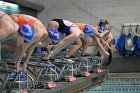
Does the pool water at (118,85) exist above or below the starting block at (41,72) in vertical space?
below

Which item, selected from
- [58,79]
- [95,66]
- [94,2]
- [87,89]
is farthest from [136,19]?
[58,79]

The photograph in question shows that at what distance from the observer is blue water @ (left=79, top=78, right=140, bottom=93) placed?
891 centimetres

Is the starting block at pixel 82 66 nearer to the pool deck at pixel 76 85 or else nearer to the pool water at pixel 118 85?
the pool deck at pixel 76 85

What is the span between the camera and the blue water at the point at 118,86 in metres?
8.91

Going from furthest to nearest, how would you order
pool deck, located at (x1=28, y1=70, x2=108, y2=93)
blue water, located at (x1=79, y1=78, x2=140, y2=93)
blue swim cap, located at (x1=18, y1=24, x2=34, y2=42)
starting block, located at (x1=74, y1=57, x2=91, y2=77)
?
blue water, located at (x1=79, y1=78, x2=140, y2=93)
starting block, located at (x1=74, y1=57, x2=91, y2=77)
pool deck, located at (x1=28, y1=70, x2=108, y2=93)
blue swim cap, located at (x1=18, y1=24, x2=34, y2=42)

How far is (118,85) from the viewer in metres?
10.0

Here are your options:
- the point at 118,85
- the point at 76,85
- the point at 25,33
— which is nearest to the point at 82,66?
the point at 76,85

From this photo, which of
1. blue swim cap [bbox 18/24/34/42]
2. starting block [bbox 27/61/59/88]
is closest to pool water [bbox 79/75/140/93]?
starting block [bbox 27/61/59/88]

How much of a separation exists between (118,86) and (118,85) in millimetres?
182

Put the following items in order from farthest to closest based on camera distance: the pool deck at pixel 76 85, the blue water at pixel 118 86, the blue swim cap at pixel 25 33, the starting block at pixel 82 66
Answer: the blue water at pixel 118 86
the starting block at pixel 82 66
the pool deck at pixel 76 85
the blue swim cap at pixel 25 33

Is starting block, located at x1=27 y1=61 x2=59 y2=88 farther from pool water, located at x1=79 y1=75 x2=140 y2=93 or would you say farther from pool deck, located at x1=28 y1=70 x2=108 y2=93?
pool water, located at x1=79 y1=75 x2=140 y2=93

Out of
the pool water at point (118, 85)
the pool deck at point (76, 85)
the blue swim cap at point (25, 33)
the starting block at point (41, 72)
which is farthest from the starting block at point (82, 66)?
the blue swim cap at point (25, 33)

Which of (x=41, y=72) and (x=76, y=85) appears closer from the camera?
(x=41, y=72)

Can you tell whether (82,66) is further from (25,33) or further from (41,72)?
(25,33)
